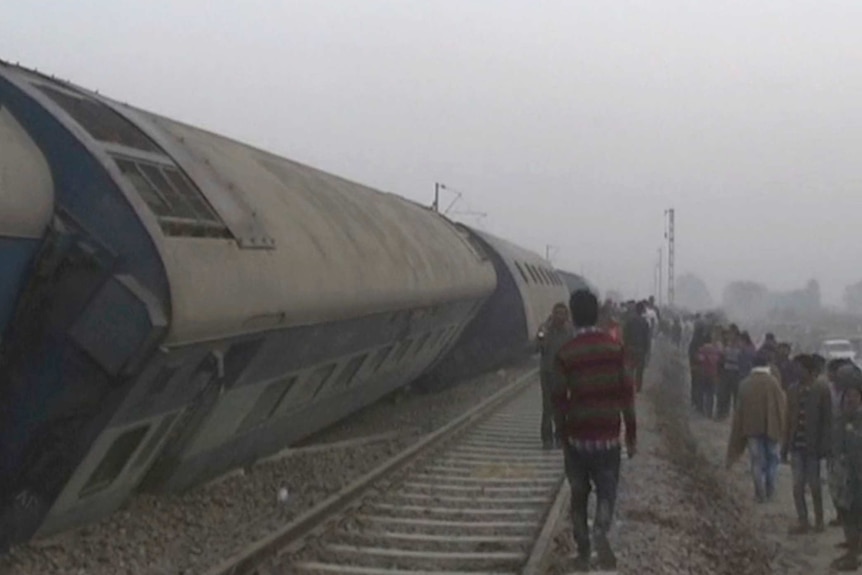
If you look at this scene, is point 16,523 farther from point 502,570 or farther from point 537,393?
point 537,393

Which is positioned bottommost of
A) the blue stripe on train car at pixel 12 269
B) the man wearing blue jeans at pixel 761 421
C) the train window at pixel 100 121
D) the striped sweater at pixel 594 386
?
the man wearing blue jeans at pixel 761 421

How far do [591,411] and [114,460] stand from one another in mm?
2986

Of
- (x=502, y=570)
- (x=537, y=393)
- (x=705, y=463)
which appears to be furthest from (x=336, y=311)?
(x=537, y=393)

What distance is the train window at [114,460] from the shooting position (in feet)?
22.5

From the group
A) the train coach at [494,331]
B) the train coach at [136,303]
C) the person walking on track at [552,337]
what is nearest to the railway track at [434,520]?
the person walking on track at [552,337]

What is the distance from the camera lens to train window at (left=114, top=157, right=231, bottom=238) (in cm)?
691

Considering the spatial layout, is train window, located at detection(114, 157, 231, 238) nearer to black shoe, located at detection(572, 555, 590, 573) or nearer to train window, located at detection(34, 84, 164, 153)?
train window, located at detection(34, 84, 164, 153)

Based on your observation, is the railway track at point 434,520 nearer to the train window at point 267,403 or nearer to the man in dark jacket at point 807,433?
the train window at point 267,403

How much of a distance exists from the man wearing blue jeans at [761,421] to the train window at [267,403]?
16.3 feet

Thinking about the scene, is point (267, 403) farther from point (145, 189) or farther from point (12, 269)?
point (12, 269)

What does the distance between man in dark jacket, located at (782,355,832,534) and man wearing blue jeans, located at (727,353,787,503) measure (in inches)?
13.2

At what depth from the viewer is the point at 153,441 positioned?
291 inches

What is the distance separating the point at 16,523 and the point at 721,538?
5.46m

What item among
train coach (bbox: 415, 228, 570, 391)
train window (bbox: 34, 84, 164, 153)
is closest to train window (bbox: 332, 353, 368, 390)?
train window (bbox: 34, 84, 164, 153)
